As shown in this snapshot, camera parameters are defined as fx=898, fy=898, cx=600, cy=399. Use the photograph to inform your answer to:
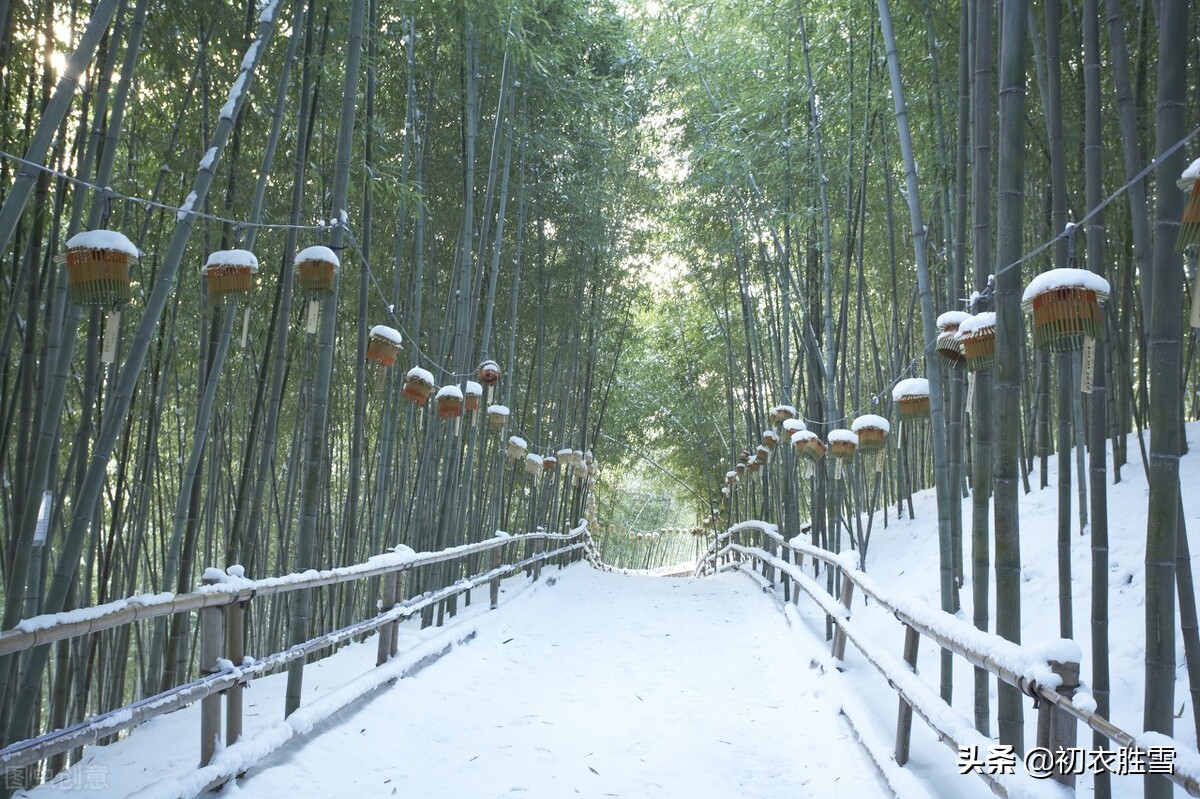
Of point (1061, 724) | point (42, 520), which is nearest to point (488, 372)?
point (42, 520)

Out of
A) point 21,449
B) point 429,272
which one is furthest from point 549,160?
point 21,449

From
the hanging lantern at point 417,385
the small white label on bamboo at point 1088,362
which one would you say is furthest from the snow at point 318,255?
the small white label on bamboo at point 1088,362

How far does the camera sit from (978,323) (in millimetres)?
2281

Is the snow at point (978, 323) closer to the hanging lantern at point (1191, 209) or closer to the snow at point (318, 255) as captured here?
the hanging lantern at point (1191, 209)

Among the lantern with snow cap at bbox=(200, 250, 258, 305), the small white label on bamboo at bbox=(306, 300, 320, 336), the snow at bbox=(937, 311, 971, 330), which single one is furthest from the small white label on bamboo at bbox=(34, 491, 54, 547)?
the snow at bbox=(937, 311, 971, 330)

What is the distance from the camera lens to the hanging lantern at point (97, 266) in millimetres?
2230

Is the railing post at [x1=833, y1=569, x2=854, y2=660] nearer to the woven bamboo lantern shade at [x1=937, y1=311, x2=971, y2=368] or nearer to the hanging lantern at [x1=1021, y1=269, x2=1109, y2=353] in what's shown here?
the woven bamboo lantern shade at [x1=937, y1=311, x2=971, y2=368]

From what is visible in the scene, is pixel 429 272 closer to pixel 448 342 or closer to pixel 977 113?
pixel 448 342

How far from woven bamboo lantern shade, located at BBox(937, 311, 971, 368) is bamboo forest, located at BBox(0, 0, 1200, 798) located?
10 mm

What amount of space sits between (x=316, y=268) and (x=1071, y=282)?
207 cm

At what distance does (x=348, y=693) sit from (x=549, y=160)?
524cm

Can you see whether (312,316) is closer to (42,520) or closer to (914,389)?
(42,520)

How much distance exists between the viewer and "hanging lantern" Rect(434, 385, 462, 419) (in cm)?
469

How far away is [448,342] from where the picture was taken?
5883 mm
